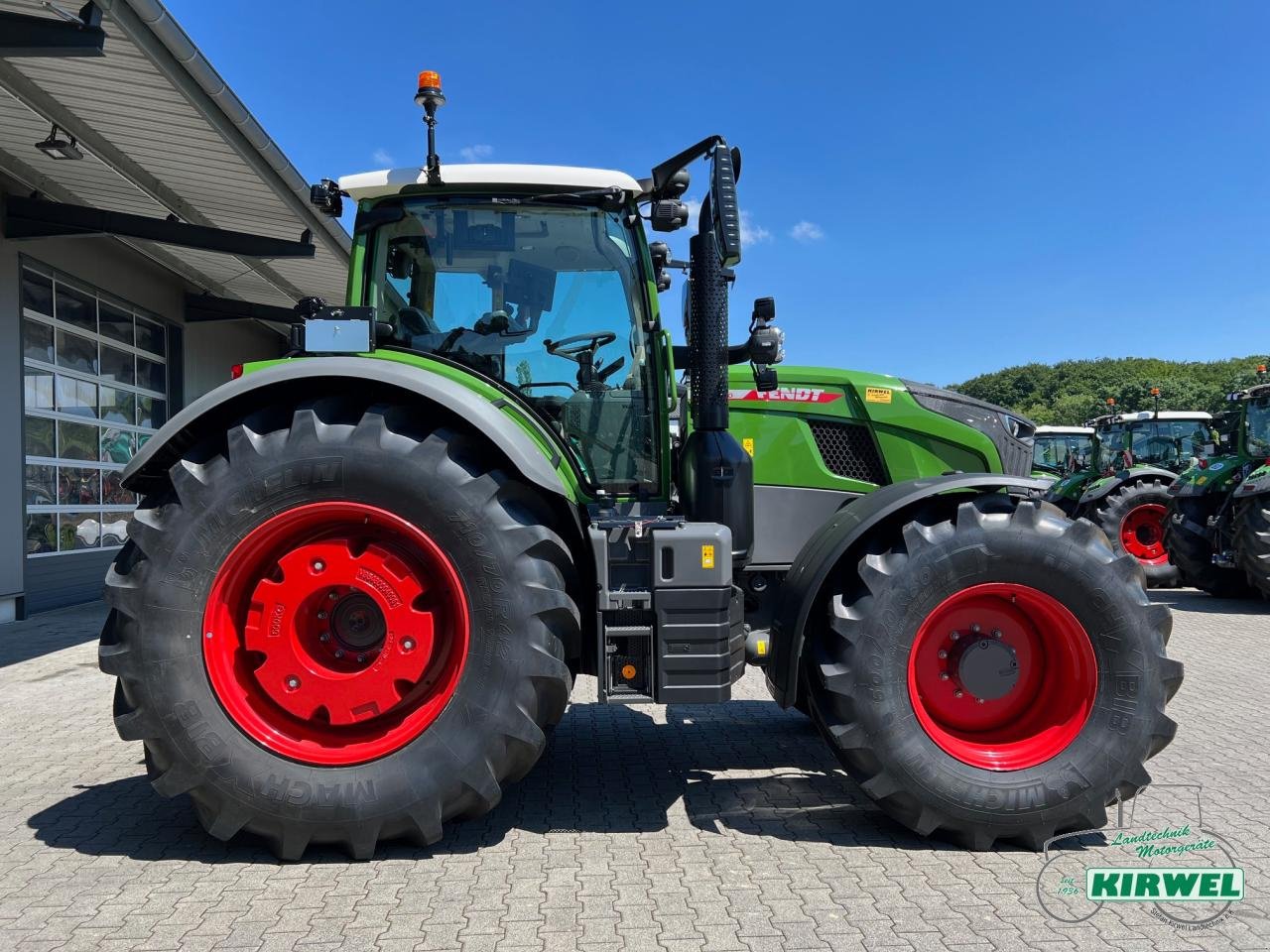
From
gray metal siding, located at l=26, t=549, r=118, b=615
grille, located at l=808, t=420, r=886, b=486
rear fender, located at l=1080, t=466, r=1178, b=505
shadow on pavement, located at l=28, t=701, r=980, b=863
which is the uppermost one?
grille, located at l=808, t=420, r=886, b=486

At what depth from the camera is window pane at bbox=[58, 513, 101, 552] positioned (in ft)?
28.0

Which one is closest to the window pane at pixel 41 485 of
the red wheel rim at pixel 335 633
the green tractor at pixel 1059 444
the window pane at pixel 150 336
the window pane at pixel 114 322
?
the window pane at pixel 114 322

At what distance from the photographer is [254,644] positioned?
2.76 metres

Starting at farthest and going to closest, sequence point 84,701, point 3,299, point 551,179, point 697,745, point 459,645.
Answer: point 3,299 → point 84,701 → point 697,745 → point 551,179 → point 459,645

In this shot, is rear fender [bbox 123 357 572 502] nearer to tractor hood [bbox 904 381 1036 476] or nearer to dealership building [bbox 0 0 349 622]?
tractor hood [bbox 904 381 1036 476]

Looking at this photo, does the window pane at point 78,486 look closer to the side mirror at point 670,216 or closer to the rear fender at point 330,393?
the rear fender at point 330,393

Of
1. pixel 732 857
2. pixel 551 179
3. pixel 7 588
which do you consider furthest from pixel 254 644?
pixel 7 588

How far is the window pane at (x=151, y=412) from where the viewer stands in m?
10.3

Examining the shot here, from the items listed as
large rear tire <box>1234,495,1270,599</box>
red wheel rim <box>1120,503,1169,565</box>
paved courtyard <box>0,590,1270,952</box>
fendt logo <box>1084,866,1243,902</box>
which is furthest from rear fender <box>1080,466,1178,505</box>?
fendt logo <box>1084,866,1243,902</box>

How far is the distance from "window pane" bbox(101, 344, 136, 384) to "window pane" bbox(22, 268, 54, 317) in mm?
1134

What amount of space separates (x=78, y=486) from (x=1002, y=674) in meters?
9.44

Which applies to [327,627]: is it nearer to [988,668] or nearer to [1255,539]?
[988,668]

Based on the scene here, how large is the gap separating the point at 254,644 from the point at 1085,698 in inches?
113

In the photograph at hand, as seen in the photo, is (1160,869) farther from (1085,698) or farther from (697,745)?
(697,745)
